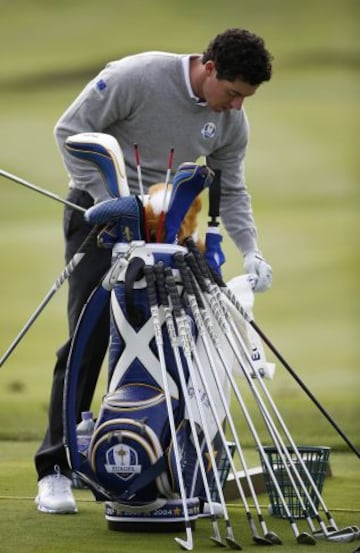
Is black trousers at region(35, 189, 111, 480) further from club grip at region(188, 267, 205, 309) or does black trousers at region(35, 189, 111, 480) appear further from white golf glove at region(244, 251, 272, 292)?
club grip at region(188, 267, 205, 309)

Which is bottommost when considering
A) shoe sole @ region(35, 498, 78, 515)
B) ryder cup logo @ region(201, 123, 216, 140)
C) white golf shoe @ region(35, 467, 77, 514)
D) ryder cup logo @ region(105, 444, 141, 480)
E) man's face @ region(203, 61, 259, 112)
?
shoe sole @ region(35, 498, 78, 515)

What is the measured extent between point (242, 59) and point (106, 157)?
1.22 feet

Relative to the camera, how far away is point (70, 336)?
2.79 metres

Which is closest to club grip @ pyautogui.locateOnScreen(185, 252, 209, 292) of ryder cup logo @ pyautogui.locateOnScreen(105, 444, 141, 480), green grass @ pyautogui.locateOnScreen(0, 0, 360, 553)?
ryder cup logo @ pyautogui.locateOnScreen(105, 444, 141, 480)

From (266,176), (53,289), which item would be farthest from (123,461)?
(266,176)

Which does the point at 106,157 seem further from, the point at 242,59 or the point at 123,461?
the point at 123,461

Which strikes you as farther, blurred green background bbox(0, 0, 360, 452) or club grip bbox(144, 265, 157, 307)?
blurred green background bbox(0, 0, 360, 452)

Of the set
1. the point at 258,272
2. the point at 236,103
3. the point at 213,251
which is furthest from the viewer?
the point at 258,272

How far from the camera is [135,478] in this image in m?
2.38

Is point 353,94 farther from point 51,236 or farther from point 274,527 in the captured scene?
point 274,527

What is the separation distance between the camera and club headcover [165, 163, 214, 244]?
7.93 ft

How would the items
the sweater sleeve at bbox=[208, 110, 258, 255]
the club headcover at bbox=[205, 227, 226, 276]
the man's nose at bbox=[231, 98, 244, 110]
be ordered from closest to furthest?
the club headcover at bbox=[205, 227, 226, 276] → the man's nose at bbox=[231, 98, 244, 110] → the sweater sleeve at bbox=[208, 110, 258, 255]

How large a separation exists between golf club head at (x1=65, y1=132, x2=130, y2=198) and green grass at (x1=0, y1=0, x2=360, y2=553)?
1.84 meters

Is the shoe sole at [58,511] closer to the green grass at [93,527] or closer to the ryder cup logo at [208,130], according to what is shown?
the green grass at [93,527]
